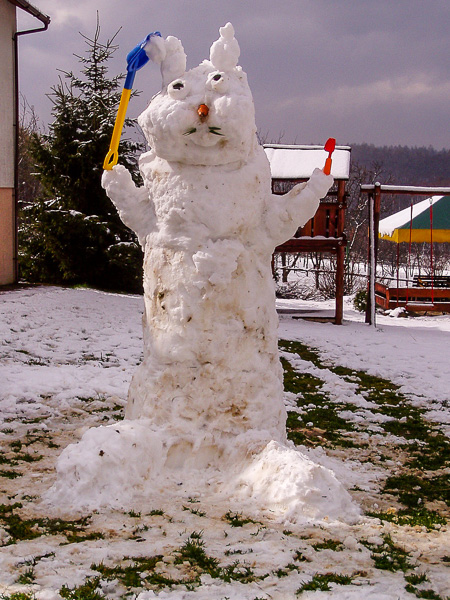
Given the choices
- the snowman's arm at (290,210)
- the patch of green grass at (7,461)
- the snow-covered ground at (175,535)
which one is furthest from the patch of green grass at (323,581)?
the patch of green grass at (7,461)

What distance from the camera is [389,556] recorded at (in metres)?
3.02

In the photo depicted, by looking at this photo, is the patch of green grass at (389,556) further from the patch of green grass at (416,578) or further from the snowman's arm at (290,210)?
the snowman's arm at (290,210)

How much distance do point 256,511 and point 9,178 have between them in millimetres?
11901

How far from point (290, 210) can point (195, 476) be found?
1919 mm

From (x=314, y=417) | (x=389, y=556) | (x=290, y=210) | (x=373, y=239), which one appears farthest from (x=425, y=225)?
(x=389, y=556)

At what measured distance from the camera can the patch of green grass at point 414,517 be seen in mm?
3564

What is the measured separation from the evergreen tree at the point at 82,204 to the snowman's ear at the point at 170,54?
992 centimetres

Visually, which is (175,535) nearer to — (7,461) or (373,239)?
(7,461)

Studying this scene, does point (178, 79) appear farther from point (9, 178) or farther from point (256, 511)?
point (9, 178)

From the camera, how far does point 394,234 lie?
54.7 ft

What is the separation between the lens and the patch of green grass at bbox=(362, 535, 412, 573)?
2.90 m

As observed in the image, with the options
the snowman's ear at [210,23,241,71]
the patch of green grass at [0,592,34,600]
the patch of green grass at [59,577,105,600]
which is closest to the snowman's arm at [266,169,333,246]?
the snowman's ear at [210,23,241,71]

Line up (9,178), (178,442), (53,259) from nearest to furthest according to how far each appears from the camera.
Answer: (178,442), (9,178), (53,259)

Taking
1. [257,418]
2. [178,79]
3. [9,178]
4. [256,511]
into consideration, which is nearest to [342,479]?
[257,418]
